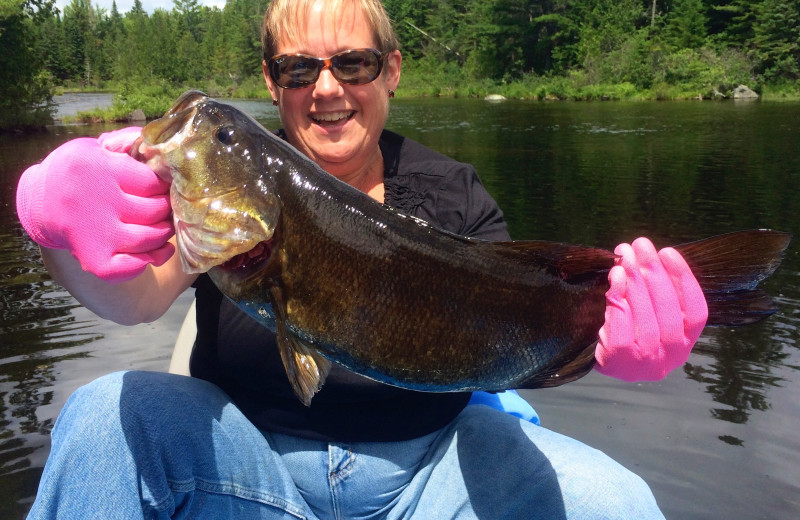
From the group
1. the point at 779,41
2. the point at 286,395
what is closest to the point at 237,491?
the point at 286,395

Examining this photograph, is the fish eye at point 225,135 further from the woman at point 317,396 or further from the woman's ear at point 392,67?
the woman's ear at point 392,67

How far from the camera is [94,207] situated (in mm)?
1707

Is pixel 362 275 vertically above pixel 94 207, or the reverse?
pixel 94 207

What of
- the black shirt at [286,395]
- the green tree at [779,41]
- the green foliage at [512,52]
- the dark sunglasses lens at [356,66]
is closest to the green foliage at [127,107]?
the green foliage at [512,52]

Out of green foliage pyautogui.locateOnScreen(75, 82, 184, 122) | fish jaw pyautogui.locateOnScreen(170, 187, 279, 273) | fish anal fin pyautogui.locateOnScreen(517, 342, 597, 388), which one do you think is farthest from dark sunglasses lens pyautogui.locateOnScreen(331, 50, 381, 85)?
green foliage pyautogui.locateOnScreen(75, 82, 184, 122)

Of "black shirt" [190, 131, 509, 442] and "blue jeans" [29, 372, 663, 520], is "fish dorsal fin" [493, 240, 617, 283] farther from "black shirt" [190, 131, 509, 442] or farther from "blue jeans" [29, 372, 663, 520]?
"blue jeans" [29, 372, 663, 520]

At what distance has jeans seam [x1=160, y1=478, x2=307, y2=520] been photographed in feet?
6.91

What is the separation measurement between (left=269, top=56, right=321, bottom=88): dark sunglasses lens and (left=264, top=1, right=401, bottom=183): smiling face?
0.09ft

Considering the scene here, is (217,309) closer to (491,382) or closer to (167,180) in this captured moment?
(167,180)

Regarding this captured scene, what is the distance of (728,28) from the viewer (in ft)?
158

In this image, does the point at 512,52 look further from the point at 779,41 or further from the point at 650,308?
the point at 650,308

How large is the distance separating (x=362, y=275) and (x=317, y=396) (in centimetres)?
58

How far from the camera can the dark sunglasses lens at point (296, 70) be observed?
2551 millimetres

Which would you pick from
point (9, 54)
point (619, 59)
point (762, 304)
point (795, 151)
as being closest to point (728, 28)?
point (619, 59)
